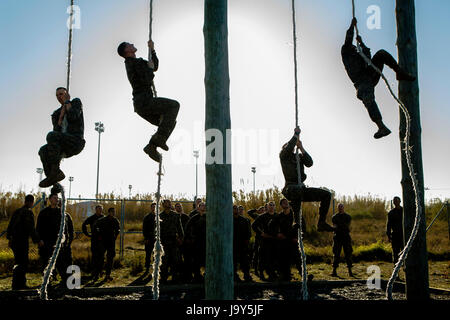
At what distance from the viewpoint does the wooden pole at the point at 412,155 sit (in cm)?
410

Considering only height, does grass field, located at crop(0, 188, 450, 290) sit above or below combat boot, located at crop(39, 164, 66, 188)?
below

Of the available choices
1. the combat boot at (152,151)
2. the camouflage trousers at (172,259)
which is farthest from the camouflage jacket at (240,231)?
the combat boot at (152,151)

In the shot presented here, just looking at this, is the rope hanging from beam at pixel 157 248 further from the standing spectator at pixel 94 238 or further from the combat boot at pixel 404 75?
the standing spectator at pixel 94 238

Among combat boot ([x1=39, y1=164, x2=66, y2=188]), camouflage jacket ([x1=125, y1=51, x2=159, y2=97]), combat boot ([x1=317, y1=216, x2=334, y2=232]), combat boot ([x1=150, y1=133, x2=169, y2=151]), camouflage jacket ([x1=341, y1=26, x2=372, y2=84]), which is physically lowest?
combat boot ([x1=317, y1=216, x2=334, y2=232])

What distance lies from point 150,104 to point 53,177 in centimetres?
122

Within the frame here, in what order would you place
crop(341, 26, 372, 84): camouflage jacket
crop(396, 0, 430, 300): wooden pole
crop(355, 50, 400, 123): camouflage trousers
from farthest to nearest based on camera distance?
crop(341, 26, 372, 84): camouflage jacket
crop(355, 50, 400, 123): camouflage trousers
crop(396, 0, 430, 300): wooden pole

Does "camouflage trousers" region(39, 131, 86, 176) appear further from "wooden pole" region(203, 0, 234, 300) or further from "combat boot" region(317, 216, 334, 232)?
"combat boot" region(317, 216, 334, 232)

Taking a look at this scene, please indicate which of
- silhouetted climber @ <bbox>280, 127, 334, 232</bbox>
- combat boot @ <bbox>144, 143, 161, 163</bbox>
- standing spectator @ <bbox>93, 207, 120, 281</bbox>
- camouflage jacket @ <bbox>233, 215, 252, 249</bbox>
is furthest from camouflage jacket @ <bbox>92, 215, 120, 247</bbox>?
combat boot @ <bbox>144, 143, 161, 163</bbox>

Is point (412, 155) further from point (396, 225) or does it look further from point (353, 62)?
point (396, 225)

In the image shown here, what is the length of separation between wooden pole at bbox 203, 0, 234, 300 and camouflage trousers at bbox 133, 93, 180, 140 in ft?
3.31

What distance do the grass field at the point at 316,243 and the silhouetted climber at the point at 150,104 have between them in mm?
5620

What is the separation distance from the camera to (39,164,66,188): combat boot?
4035 millimetres
